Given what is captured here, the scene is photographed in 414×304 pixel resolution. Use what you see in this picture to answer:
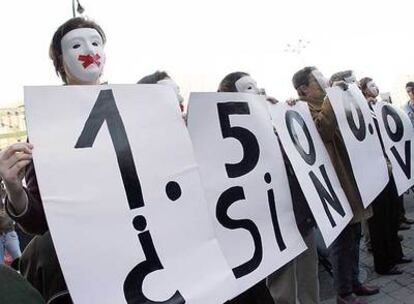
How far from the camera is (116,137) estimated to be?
1.50 metres

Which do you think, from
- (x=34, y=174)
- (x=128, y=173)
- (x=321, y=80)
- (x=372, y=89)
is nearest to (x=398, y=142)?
(x=321, y=80)

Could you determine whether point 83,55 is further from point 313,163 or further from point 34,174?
point 313,163

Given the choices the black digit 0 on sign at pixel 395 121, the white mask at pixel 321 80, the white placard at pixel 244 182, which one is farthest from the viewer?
the black digit 0 on sign at pixel 395 121

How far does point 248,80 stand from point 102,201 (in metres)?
1.40

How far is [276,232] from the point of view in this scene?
84.0 inches

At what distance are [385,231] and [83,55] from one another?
3179 mm

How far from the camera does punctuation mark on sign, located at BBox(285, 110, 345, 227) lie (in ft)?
7.88

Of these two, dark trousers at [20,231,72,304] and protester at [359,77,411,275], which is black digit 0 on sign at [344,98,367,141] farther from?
dark trousers at [20,231,72,304]

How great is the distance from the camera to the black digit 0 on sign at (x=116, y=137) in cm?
145

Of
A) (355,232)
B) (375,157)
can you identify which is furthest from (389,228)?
(375,157)

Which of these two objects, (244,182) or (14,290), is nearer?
(14,290)

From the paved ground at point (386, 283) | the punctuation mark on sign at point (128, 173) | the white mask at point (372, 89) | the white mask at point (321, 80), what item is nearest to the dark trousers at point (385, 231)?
the paved ground at point (386, 283)

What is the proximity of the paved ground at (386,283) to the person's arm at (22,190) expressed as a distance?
2.75m

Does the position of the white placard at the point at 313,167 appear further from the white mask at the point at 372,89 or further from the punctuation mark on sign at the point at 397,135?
the white mask at the point at 372,89
